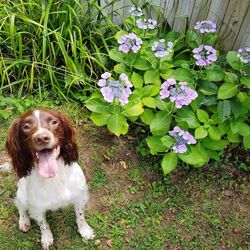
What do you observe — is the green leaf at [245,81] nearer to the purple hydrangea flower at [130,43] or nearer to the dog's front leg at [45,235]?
the purple hydrangea flower at [130,43]

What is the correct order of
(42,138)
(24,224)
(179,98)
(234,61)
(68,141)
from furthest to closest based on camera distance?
(234,61) → (24,224) → (179,98) → (68,141) → (42,138)

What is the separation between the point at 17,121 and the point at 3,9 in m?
2.01

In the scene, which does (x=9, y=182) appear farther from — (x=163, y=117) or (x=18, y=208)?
(x=163, y=117)

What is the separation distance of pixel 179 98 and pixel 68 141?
3.23ft

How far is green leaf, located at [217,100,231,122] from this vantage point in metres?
3.68

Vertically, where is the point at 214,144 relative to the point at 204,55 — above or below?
below

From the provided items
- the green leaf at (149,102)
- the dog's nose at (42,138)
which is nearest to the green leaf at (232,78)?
the green leaf at (149,102)

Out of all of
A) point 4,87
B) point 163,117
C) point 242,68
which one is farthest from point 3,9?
point 242,68

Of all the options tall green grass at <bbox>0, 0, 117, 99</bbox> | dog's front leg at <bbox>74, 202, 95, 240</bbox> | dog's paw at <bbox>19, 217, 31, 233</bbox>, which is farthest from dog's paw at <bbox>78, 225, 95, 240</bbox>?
tall green grass at <bbox>0, 0, 117, 99</bbox>

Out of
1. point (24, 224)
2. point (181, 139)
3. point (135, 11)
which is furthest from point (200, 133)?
point (24, 224)

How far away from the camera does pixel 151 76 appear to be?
3982 millimetres

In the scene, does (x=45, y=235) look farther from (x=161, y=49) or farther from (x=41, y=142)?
(x=161, y=49)

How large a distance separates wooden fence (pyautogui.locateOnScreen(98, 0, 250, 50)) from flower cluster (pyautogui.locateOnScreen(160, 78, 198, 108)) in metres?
1.07

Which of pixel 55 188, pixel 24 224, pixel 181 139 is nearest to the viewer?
pixel 55 188
